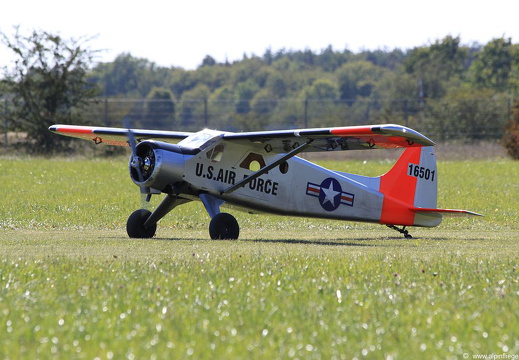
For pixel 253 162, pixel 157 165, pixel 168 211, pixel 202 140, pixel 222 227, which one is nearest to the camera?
pixel 157 165

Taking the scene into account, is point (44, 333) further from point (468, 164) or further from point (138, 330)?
point (468, 164)

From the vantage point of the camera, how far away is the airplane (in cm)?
1561

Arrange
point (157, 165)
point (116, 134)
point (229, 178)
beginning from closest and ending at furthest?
1. point (157, 165)
2. point (229, 178)
3. point (116, 134)

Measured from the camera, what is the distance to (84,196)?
2694 cm

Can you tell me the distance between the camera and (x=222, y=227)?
16.0 m

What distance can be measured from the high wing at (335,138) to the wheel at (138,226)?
2.22 metres

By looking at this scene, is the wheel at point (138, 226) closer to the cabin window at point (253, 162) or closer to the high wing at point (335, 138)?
the cabin window at point (253, 162)

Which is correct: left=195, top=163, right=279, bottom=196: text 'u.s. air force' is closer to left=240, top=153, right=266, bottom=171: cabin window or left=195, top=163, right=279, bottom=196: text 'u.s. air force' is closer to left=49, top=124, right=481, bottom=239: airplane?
left=49, top=124, right=481, bottom=239: airplane

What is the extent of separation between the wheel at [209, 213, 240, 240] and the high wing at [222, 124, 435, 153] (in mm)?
1477

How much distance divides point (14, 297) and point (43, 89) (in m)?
39.9

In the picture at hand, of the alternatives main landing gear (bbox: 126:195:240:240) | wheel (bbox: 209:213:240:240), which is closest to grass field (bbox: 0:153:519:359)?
main landing gear (bbox: 126:195:240:240)

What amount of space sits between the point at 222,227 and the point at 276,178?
179cm

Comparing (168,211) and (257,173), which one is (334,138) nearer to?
(257,173)

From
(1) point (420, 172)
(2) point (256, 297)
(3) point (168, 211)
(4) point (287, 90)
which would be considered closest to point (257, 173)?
(3) point (168, 211)
